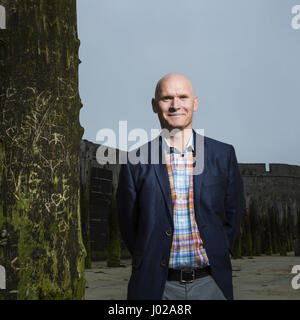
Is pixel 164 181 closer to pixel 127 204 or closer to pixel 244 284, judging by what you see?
pixel 127 204

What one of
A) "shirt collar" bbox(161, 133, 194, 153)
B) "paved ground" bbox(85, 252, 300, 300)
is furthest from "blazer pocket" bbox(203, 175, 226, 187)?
"paved ground" bbox(85, 252, 300, 300)

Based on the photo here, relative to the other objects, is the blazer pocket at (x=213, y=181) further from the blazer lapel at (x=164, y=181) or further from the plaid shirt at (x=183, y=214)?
the blazer lapel at (x=164, y=181)

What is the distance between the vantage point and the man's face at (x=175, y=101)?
2373 mm

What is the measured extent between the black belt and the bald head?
35.1 inches

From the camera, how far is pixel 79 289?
281 cm

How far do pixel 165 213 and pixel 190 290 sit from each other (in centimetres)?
39

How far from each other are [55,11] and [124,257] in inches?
362

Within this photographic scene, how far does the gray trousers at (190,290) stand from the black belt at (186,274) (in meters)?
0.02

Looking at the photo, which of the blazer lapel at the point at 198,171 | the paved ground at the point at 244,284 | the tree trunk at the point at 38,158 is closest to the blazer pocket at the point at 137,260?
the blazer lapel at the point at 198,171

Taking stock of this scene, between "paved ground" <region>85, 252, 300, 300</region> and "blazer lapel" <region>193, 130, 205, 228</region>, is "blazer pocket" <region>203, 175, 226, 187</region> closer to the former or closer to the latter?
"blazer lapel" <region>193, 130, 205, 228</region>

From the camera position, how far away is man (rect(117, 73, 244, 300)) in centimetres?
223

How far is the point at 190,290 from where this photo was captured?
2.21 meters
